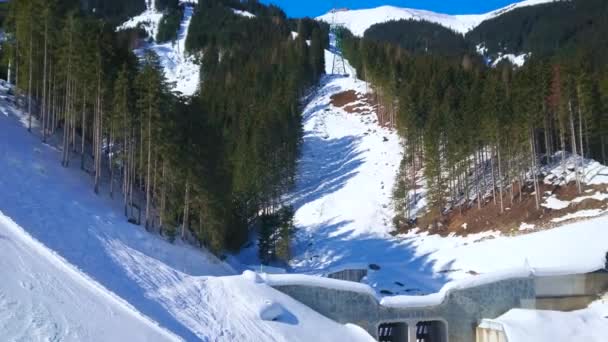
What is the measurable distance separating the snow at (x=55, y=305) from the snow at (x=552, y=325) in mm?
14982

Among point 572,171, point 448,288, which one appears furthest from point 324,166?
point 448,288

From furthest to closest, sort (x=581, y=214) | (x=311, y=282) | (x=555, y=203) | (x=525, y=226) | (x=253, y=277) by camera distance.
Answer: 1. (x=555, y=203)
2. (x=525, y=226)
3. (x=581, y=214)
4. (x=311, y=282)
5. (x=253, y=277)

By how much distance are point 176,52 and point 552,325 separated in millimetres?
118147

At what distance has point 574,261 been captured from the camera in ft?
99.9

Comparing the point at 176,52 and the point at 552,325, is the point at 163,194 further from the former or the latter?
the point at 176,52

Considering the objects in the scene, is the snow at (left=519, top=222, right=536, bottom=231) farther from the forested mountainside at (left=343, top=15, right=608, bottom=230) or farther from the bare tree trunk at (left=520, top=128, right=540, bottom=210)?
the bare tree trunk at (left=520, top=128, right=540, bottom=210)

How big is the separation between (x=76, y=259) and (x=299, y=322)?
8876 millimetres

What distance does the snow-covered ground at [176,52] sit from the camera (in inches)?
4389

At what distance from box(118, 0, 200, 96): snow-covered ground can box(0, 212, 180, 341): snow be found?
7732 cm

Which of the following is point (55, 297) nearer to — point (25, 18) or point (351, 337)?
point (351, 337)

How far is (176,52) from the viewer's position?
13150 centimetres

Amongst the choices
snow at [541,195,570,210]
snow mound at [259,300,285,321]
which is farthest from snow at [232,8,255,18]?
snow mound at [259,300,285,321]

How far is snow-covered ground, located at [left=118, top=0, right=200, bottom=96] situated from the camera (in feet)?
366

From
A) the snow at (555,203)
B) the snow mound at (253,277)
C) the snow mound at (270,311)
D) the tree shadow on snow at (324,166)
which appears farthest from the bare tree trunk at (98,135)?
the snow at (555,203)
